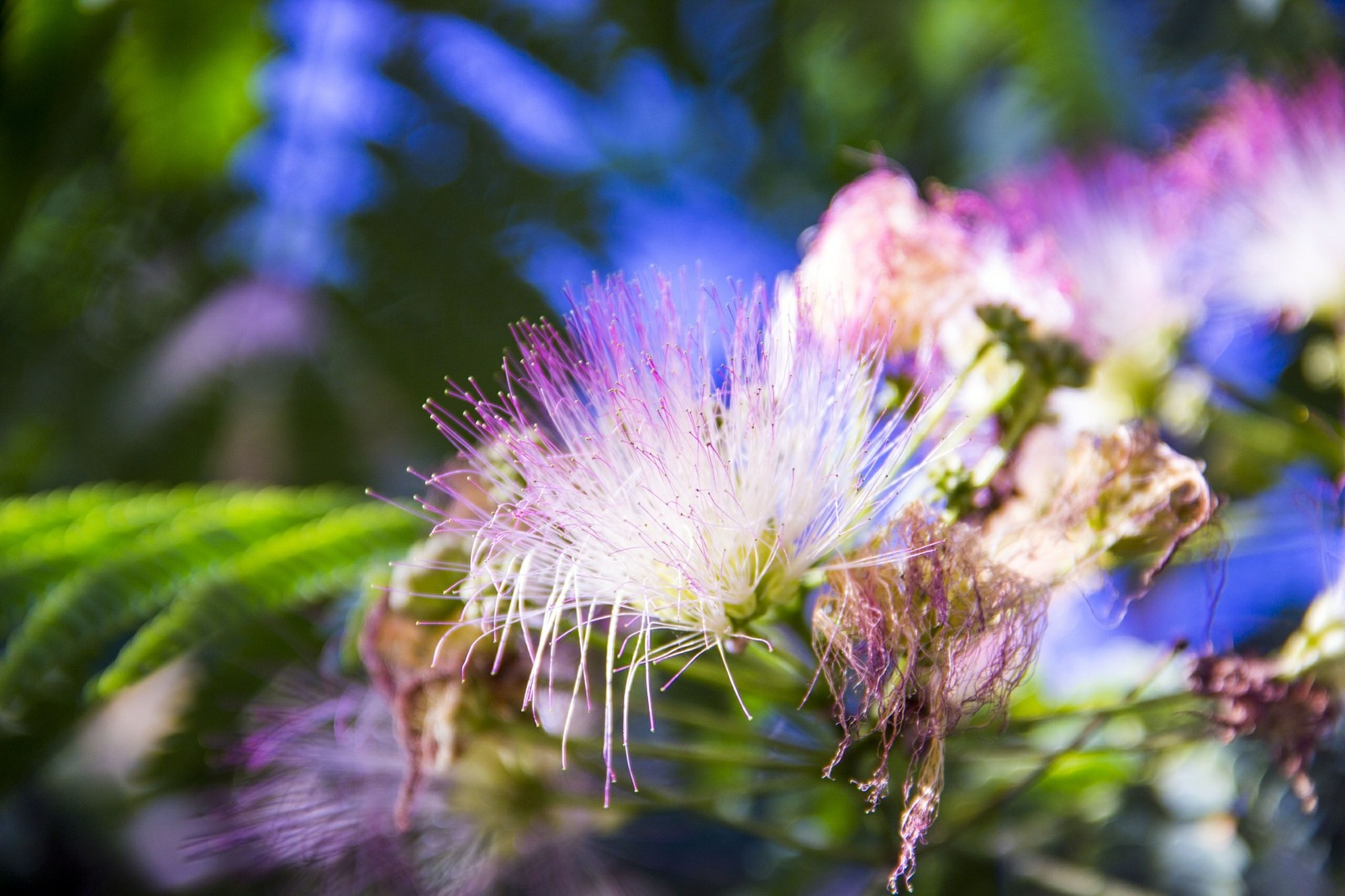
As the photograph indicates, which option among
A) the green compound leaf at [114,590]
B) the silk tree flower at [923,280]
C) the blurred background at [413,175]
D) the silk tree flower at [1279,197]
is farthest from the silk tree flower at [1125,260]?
the green compound leaf at [114,590]

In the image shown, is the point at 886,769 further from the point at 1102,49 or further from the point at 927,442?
the point at 1102,49

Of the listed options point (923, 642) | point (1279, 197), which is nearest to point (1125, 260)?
point (1279, 197)

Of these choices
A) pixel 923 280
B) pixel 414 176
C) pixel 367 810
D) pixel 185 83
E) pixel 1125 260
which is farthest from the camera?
pixel 414 176

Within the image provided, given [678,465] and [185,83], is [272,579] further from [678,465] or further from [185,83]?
[185,83]

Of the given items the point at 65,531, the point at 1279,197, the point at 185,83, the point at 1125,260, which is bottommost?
the point at 65,531

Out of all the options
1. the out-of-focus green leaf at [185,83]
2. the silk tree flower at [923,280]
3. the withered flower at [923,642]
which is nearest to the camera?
the withered flower at [923,642]

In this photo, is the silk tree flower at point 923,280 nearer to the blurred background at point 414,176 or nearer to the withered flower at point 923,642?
the withered flower at point 923,642

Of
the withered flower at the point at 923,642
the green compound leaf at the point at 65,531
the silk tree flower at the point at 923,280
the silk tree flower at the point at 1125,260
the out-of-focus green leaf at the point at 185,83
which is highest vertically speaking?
the out-of-focus green leaf at the point at 185,83
